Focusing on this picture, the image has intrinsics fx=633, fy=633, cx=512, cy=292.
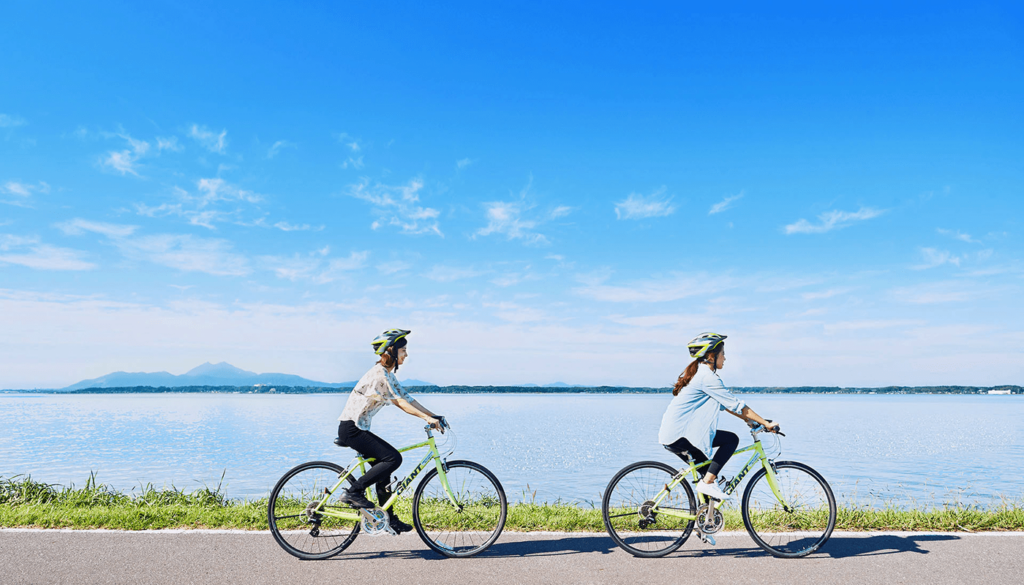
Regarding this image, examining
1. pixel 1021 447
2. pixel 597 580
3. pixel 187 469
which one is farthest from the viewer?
pixel 1021 447

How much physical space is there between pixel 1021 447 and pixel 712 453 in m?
36.9

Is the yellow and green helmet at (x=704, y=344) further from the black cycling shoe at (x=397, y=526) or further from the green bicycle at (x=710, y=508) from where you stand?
the black cycling shoe at (x=397, y=526)

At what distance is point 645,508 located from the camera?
628cm

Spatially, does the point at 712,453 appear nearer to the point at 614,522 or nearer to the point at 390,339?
the point at 614,522

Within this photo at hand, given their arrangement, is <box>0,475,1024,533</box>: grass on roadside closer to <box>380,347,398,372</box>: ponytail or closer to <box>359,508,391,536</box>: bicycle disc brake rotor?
<box>359,508,391,536</box>: bicycle disc brake rotor

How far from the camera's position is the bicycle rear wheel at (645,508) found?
6.22 meters

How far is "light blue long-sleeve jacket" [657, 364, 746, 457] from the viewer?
20.1 ft

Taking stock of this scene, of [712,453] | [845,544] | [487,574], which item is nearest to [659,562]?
[712,453]

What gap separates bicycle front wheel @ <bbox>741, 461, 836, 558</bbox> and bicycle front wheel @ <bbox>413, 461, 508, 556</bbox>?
2.50m

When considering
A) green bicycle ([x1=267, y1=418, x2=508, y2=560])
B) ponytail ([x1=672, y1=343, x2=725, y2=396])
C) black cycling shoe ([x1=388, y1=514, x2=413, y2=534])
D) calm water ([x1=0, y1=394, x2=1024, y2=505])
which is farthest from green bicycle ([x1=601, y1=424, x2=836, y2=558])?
calm water ([x1=0, y1=394, x2=1024, y2=505])

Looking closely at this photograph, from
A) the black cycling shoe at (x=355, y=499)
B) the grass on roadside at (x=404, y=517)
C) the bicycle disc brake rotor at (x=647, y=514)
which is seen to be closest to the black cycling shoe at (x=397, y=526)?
the black cycling shoe at (x=355, y=499)

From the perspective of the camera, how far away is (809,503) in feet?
22.0

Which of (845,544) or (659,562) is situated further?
(845,544)

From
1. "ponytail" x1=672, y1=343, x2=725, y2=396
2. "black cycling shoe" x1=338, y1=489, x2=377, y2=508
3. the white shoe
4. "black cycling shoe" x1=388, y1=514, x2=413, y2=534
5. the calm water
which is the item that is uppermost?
"ponytail" x1=672, y1=343, x2=725, y2=396
